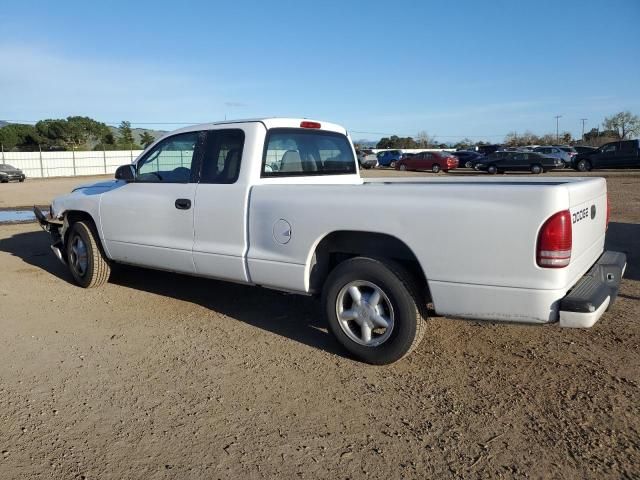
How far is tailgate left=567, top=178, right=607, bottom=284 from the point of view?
3.56 m

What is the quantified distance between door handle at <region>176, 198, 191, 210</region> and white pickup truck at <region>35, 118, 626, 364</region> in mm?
10

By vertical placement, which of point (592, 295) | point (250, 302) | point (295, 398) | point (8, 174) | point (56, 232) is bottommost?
point (295, 398)

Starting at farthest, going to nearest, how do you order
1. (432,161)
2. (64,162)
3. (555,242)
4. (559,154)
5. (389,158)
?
(389,158) → (64,162) → (432,161) → (559,154) → (555,242)

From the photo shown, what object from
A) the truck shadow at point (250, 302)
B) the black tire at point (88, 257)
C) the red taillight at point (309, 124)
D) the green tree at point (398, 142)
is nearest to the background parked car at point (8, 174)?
the truck shadow at point (250, 302)

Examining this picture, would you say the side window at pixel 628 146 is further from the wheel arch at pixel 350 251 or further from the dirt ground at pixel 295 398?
the wheel arch at pixel 350 251

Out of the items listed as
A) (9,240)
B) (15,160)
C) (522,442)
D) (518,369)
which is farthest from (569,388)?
(15,160)

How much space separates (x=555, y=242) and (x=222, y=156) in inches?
119

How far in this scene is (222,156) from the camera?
5.11m

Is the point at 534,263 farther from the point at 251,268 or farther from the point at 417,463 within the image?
the point at 251,268

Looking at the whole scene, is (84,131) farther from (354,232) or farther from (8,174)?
(354,232)

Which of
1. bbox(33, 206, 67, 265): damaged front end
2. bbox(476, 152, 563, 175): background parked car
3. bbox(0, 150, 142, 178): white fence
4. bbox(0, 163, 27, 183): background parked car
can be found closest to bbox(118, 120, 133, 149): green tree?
bbox(0, 150, 142, 178): white fence

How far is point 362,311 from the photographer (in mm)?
4141

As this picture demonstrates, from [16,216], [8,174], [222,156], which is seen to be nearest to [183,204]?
[222,156]

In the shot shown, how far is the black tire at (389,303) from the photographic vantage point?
3.93m
